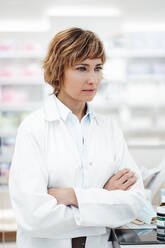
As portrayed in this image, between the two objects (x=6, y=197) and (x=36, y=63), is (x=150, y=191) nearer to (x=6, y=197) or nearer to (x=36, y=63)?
(x=6, y=197)

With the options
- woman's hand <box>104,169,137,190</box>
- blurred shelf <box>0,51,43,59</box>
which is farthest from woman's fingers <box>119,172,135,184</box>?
blurred shelf <box>0,51,43,59</box>

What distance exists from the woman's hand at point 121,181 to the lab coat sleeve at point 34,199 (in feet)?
0.65

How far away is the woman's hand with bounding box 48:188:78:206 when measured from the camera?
1419mm

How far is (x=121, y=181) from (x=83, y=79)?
1.41 ft

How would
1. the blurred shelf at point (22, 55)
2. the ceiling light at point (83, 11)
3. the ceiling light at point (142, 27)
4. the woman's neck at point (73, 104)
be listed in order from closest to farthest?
1. the woman's neck at point (73, 104)
2. the ceiling light at point (83, 11)
3. the blurred shelf at point (22, 55)
4. the ceiling light at point (142, 27)

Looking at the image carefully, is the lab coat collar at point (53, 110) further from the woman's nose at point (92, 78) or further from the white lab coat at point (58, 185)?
the woman's nose at point (92, 78)

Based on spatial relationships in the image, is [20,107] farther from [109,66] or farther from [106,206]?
[106,206]

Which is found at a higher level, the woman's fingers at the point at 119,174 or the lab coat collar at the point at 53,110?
the lab coat collar at the point at 53,110

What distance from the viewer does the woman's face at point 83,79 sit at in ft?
4.87

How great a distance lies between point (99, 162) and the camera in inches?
59.5

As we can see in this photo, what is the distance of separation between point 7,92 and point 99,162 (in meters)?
4.84

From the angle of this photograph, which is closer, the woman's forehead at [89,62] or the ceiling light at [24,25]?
the woman's forehead at [89,62]

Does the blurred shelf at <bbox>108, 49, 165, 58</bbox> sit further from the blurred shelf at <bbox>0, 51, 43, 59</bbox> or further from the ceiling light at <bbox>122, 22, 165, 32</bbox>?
the blurred shelf at <bbox>0, 51, 43, 59</bbox>

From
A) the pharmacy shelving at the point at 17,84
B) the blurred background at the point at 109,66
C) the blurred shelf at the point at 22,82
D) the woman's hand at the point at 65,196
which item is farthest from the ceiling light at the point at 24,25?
the woman's hand at the point at 65,196
